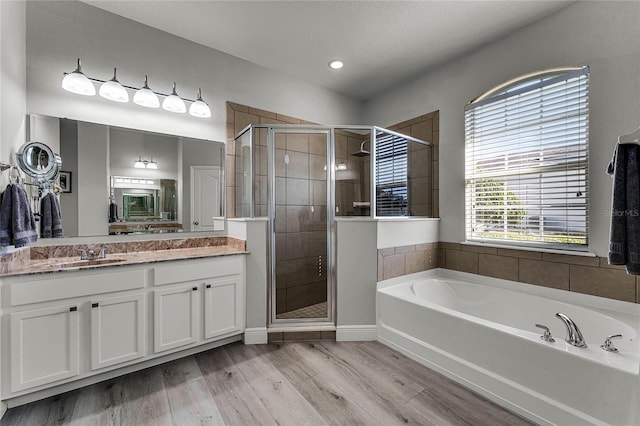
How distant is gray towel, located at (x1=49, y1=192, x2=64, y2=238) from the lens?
2.04 meters

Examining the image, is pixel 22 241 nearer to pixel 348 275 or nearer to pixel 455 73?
pixel 348 275

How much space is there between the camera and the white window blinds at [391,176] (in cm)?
269

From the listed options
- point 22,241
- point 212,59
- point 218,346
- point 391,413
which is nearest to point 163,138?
point 212,59

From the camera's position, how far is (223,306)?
2.35m

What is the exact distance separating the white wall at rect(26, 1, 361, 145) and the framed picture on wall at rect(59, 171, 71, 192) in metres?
0.44

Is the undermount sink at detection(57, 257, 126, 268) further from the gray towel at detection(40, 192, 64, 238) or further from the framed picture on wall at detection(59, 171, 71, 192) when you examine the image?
the framed picture on wall at detection(59, 171, 71, 192)

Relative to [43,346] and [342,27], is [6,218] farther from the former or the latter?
[342,27]

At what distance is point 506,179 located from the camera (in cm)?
253

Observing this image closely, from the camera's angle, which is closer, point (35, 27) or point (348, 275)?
point (35, 27)

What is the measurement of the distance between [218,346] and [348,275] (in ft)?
4.21

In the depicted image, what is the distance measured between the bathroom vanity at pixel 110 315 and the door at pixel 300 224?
41 centimetres

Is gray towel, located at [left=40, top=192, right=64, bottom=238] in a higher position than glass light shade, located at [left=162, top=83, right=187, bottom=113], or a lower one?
lower

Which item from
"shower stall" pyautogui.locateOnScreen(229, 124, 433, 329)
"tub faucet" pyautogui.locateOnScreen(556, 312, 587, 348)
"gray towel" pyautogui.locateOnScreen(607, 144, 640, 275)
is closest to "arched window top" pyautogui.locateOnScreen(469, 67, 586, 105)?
"shower stall" pyautogui.locateOnScreen(229, 124, 433, 329)

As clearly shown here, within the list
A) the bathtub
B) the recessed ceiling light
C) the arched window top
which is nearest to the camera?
the bathtub
